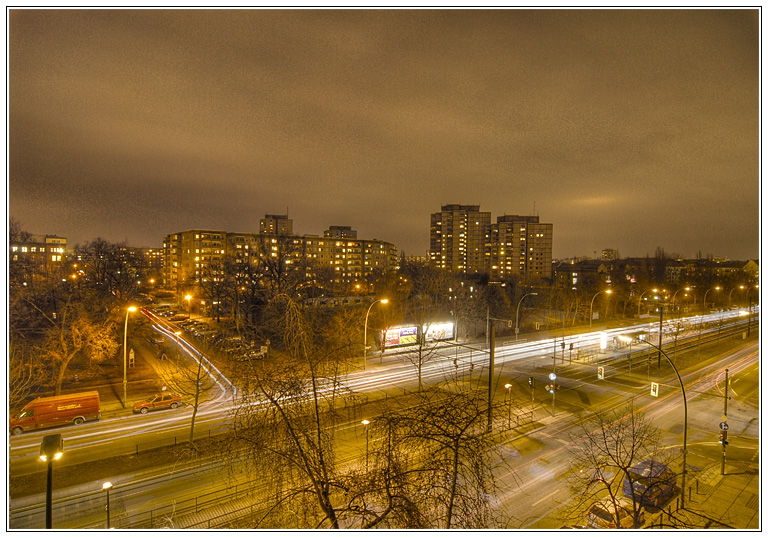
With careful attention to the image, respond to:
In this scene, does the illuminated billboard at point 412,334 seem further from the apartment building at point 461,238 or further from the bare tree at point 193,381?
the apartment building at point 461,238

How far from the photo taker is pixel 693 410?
2039 cm

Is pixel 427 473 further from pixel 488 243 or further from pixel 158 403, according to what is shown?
pixel 488 243

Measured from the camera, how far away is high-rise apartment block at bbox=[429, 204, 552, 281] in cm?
13412

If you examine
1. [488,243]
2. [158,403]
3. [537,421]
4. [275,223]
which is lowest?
[537,421]

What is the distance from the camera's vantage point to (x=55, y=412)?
17156 millimetres

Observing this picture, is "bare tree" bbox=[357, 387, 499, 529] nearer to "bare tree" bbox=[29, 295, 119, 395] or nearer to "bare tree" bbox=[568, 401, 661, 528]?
"bare tree" bbox=[568, 401, 661, 528]

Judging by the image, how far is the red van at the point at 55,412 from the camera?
1670 cm

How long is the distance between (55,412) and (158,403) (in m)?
3.85

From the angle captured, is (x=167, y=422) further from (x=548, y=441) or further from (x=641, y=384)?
(x=641, y=384)

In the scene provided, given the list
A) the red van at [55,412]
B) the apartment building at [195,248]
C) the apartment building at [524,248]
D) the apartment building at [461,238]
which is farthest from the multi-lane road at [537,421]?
the apartment building at [461,238]

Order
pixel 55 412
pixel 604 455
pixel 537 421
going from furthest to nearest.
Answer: pixel 537 421, pixel 55 412, pixel 604 455

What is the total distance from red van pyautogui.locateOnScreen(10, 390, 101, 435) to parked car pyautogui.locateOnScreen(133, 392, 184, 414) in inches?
63.4

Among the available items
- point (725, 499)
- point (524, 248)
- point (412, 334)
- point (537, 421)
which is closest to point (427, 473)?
point (725, 499)

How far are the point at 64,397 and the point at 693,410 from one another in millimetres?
29646
